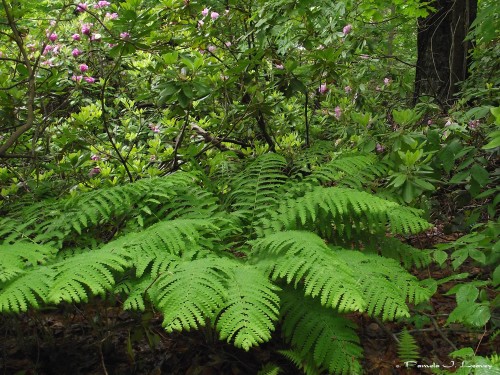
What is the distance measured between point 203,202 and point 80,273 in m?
0.93

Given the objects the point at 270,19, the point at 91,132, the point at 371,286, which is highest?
the point at 270,19

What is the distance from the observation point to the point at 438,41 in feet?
13.4

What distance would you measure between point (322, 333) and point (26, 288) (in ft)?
3.51

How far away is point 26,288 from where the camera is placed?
1.42m

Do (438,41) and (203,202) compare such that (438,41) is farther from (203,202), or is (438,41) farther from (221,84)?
(203,202)

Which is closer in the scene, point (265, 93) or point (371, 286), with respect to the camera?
point (371, 286)

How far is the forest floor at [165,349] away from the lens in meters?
1.99

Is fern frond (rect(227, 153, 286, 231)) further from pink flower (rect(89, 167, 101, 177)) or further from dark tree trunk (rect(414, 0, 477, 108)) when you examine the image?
dark tree trunk (rect(414, 0, 477, 108))

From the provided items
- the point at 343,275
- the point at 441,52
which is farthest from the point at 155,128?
the point at 441,52

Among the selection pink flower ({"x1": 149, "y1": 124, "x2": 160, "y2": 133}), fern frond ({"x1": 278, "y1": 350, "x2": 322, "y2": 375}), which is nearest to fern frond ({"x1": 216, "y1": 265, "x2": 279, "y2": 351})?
fern frond ({"x1": 278, "y1": 350, "x2": 322, "y2": 375})

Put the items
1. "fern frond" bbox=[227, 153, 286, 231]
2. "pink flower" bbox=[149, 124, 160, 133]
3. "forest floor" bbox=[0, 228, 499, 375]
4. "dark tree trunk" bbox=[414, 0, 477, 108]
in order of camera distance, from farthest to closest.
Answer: "dark tree trunk" bbox=[414, 0, 477, 108], "pink flower" bbox=[149, 124, 160, 133], "fern frond" bbox=[227, 153, 286, 231], "forest floor" bbox=[0, 228, 499, 375]

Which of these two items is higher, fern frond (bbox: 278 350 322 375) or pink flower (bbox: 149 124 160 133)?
pink flower (bbox: 149 124 160 133)

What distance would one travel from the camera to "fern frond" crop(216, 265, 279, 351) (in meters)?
1.30

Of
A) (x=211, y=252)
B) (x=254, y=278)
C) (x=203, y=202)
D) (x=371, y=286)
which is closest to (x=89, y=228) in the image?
(x=203, y=202)
